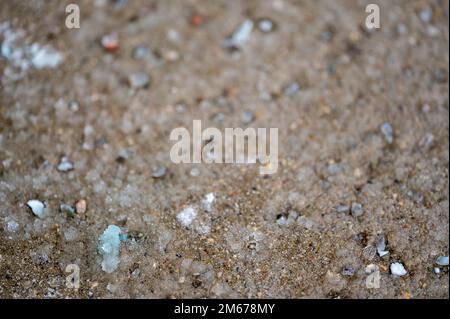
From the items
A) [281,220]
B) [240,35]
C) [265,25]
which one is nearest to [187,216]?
[281,220]

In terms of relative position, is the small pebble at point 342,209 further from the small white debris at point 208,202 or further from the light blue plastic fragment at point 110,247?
the light blue plastic fragment at point 110,247

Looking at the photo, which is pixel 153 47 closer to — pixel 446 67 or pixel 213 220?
pixel 213 220

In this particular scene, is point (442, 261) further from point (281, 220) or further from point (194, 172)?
point (194, 172)

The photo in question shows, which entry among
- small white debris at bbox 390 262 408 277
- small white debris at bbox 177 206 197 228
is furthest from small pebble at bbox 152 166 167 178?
small white debris at bbox 390 262 408 277

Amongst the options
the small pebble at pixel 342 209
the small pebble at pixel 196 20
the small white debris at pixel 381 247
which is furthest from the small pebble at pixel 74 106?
the small white debris at pixel 381 247

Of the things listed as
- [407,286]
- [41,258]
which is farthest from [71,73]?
[407,286]

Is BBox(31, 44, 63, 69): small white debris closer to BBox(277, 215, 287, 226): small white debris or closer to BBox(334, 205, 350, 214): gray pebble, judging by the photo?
BBox(277, 215, 287, 226): small white debris
